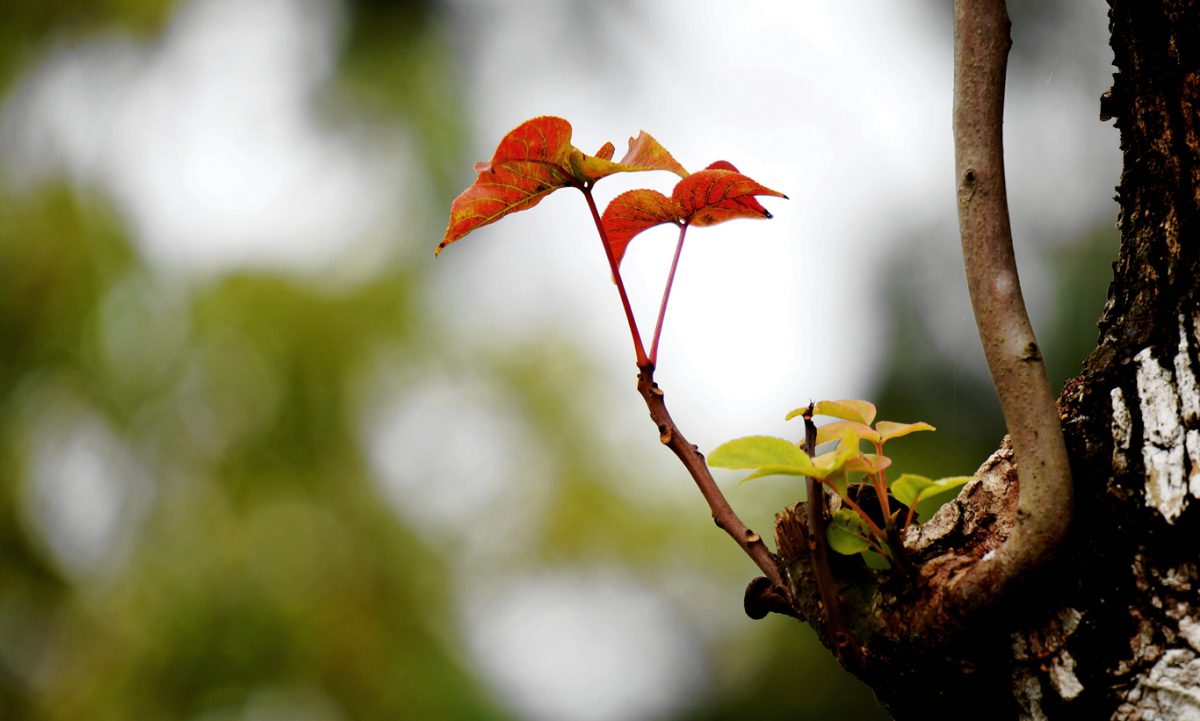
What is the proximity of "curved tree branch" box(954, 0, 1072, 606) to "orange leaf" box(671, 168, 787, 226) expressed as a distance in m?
0.10

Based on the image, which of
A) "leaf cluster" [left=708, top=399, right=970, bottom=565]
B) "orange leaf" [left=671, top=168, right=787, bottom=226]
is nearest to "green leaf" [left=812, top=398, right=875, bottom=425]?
"leaf cluster" [left=708, top=399, right=970, bottom=565]

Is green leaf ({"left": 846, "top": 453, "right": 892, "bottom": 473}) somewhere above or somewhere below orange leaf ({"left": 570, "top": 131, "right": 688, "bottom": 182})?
below

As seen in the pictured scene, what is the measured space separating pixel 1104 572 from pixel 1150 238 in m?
0.16

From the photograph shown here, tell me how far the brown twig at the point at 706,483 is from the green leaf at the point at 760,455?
0.06 meters

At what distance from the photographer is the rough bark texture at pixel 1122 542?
0.39 meters

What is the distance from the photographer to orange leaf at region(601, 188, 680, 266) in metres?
0.50

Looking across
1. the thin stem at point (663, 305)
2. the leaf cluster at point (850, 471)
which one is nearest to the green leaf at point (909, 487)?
the leaf cluster at point (850, 471)

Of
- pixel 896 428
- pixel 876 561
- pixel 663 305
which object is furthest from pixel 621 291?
pixel 876 561

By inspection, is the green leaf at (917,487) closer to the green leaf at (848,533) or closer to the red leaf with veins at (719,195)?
the green leaf at (848,533)

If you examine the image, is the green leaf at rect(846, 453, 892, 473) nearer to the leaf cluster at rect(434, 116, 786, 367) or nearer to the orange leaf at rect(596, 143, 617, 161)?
the leaf cluster at rect(434, 116, 786, 367)

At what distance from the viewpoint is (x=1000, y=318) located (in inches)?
15.6

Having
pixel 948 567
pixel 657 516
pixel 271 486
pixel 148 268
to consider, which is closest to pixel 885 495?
pixel 948 567

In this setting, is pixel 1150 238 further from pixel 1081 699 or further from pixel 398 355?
pixel 398 355

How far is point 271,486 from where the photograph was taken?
254 cm
